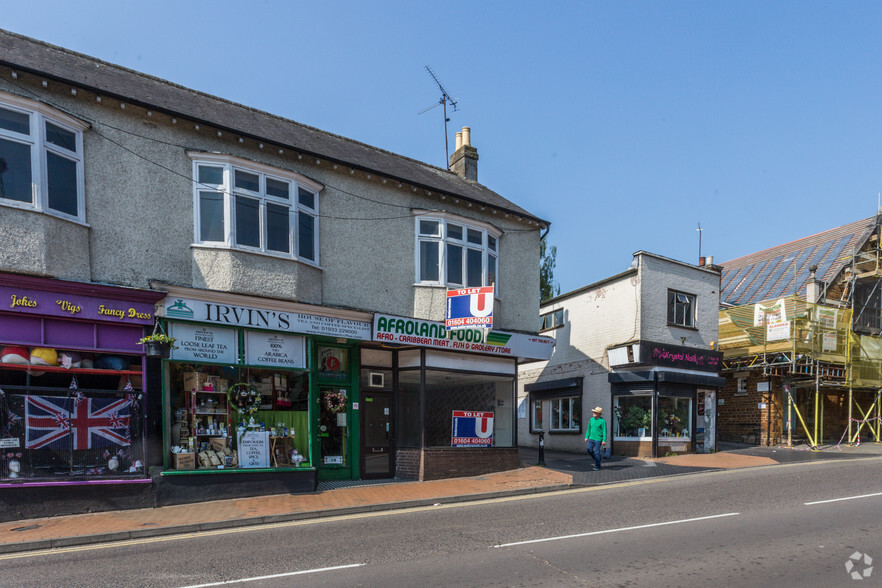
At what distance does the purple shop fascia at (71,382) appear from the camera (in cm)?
990

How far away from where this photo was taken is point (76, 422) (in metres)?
10.5

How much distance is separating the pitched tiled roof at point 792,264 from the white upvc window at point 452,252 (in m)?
14.8

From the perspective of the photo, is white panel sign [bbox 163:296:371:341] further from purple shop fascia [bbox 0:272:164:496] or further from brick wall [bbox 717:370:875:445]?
brick wall [bbox 717:370:875:445]

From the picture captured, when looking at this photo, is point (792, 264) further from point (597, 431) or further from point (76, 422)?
point (76, 422)

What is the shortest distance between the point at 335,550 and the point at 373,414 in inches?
280

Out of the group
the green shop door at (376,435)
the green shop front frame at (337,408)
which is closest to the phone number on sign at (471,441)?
the green shop door at (376,435)

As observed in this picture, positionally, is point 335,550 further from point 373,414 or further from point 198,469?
point 373,414

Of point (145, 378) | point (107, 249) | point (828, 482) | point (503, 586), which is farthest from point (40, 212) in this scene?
point (828, 482)

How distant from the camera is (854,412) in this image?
2436 centimetres

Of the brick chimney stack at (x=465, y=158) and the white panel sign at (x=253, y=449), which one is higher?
the brick chimney stack at (x=465, y=158)

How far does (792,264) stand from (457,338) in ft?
63.7

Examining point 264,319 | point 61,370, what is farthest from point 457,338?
point 61,370

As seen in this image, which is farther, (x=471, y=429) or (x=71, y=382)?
(x=471, y=429)

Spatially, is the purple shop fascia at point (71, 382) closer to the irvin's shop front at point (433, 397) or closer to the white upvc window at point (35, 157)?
the white upvc window at point (35, 157)
